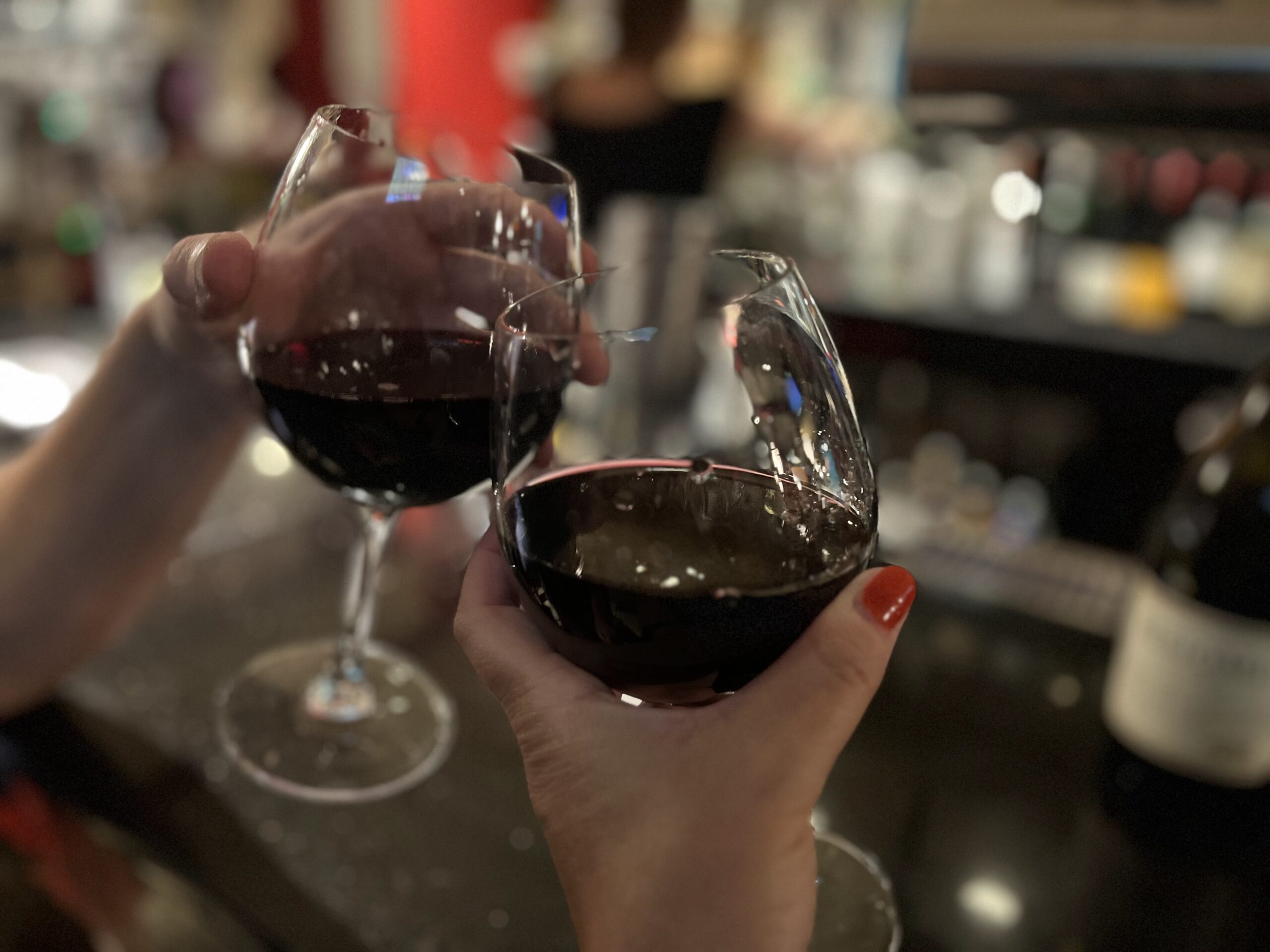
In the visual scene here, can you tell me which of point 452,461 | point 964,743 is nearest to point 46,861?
point 452,461

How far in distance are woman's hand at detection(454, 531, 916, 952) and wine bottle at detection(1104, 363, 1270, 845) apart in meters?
0.34

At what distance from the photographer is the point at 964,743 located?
73 cm

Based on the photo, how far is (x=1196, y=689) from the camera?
62cm

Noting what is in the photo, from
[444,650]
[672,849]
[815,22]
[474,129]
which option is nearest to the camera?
[672,849]

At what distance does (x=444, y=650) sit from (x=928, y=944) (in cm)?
46

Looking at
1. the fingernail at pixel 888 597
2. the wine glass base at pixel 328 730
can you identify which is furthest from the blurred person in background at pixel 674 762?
the wine glass base at pixel 328 730

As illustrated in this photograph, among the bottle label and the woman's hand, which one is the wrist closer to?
the woman's hand

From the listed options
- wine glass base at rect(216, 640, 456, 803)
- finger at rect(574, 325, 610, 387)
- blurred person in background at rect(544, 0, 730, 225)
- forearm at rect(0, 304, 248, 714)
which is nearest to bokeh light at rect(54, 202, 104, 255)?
blurred person in background at rect(544, 0, 730, 225)

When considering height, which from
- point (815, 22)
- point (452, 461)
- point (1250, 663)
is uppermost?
point (815, 22)

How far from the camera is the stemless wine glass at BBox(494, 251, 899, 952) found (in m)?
0.44

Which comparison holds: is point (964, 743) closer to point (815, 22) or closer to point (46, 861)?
point (46, 861)

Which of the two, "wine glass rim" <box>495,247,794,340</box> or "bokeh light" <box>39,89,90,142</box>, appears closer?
"wine glass rim" <box>495,247,794,340</box>

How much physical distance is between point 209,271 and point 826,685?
14.8 inches

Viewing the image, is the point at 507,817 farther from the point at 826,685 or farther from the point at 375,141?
the point at 375,141
